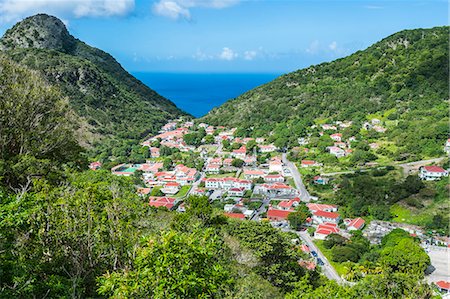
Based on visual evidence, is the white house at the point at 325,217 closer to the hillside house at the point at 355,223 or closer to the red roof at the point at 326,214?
the red roof at the point at 326,214

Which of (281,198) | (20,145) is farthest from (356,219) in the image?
(20,145)

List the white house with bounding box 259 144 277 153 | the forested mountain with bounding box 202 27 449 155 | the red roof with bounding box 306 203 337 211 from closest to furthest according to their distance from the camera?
1. the red roof with bounding box 306 203 337 211
2. the forested mountain with bounding box 202 27 449 155
3. the white house with bounding box 259 144 277 153

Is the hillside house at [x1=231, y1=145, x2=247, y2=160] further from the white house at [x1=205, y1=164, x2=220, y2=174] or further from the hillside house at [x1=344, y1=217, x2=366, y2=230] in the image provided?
the hillside house at [x1=344, y1=217, x2=366, y2=230]

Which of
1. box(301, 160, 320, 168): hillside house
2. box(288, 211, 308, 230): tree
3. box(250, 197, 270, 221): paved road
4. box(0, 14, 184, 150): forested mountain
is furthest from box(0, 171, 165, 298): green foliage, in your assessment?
box(0, 14, 184, 150): forested mountain

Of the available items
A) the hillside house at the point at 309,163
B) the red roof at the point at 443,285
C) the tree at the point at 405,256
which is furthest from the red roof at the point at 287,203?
the red roof at the point at 443,285

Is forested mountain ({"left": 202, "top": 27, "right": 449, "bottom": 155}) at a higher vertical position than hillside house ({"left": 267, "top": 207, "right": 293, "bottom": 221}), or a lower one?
higher

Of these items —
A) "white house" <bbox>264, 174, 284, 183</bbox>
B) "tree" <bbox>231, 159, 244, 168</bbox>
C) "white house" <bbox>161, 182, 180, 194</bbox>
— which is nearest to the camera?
"white house" <bbox>161, 182, 180, 194</bbox>
